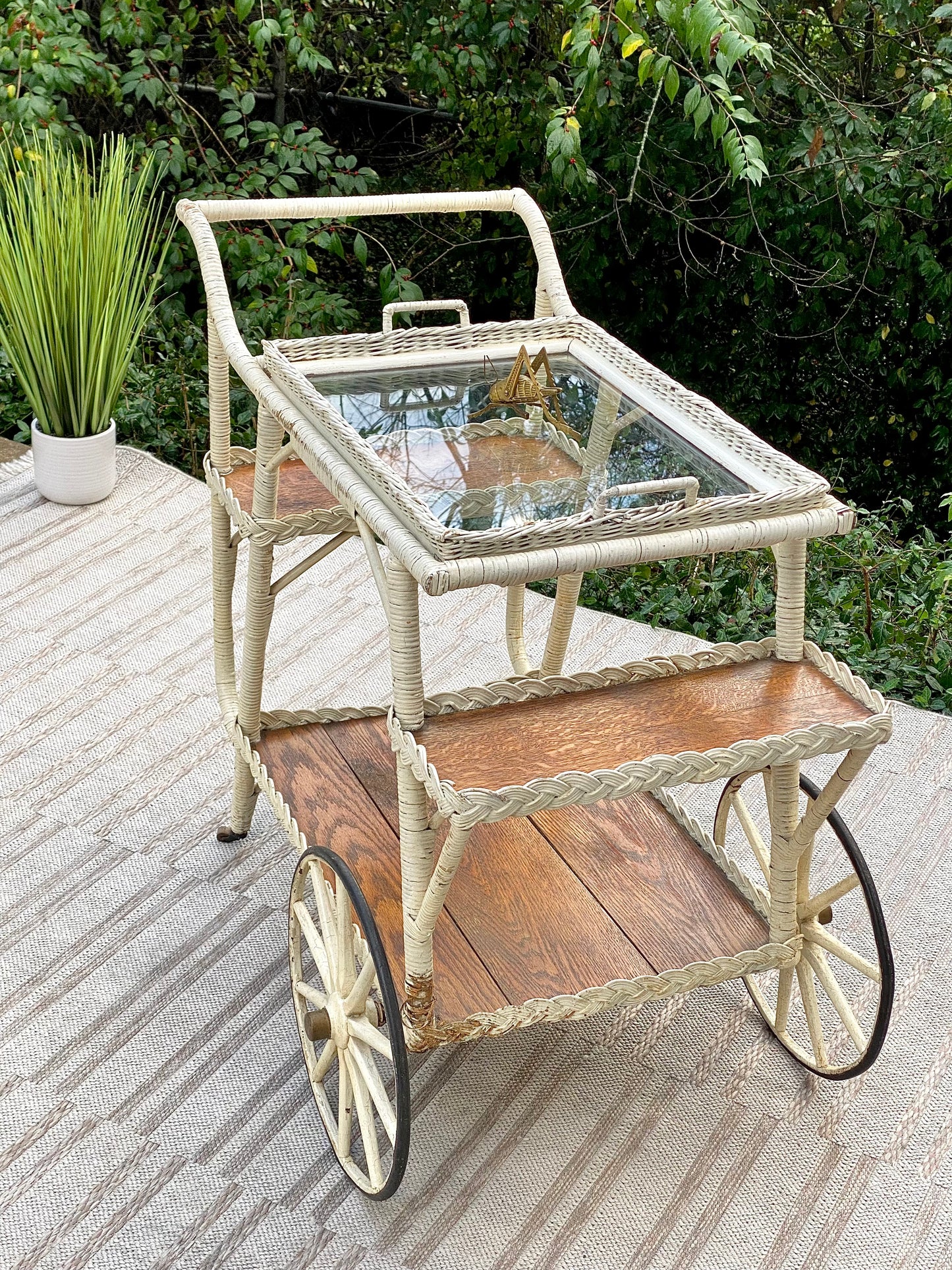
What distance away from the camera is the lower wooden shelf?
1.60 metres

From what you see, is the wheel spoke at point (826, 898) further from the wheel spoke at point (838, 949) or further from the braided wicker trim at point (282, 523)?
the braided wicker trim at point (282, 523)

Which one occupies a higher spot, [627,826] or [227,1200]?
[627,826]

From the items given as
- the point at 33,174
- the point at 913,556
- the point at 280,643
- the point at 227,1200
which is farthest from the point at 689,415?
the point at 33,174

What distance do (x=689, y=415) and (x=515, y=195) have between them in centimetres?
63

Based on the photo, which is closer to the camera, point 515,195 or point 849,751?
point 849,751

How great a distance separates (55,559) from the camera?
9.68 feet

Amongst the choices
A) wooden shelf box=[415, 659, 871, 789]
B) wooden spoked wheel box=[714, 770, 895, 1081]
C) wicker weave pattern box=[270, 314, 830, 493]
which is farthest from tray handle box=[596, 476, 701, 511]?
wooden spoked wheel box=[714, 770, 895, 1081]

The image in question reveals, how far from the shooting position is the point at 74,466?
3.12 metres

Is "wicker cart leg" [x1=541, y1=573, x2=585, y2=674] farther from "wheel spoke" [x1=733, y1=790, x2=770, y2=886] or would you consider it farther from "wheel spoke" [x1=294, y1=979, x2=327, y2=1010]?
"wheel spoke" [x1=294, y1=979, x2=327, y2=1010]

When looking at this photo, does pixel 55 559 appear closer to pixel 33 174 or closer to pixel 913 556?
pixel 33 174

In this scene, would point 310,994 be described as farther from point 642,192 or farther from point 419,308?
point 642,192

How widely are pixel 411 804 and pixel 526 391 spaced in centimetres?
53

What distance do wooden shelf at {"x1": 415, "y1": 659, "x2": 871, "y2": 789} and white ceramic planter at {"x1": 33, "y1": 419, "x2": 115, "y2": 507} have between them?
77.1 inches

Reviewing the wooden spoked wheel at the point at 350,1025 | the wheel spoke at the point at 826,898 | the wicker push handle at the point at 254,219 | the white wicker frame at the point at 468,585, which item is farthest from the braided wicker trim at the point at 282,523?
the wheel spoke at the point at 826,898
